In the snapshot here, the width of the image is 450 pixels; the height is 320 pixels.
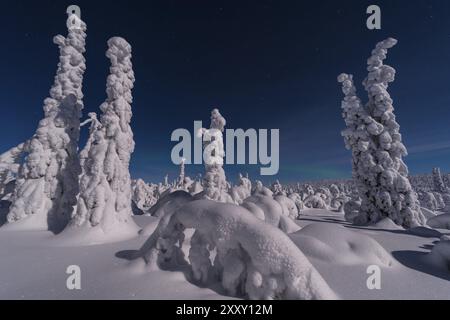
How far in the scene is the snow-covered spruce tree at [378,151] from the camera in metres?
14.1

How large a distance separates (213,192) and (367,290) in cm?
1349

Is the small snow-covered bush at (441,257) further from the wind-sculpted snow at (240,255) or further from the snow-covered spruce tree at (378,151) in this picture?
the snow-covered spruce tree at (378,151)

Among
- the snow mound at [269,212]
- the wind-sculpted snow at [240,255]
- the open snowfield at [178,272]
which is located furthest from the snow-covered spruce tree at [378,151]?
the wind-sculpted snow at [240,255]

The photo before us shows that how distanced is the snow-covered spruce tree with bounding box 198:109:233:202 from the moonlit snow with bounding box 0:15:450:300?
108mm

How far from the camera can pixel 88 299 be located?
3.66 m

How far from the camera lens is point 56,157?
1234cm

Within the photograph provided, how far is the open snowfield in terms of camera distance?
12.8 ft

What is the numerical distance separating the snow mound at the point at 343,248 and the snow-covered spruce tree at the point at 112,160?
877 centimetres

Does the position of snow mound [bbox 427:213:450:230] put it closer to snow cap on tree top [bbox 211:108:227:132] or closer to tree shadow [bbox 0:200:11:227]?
snow cap on tree top [bbox 211:108:227:132]

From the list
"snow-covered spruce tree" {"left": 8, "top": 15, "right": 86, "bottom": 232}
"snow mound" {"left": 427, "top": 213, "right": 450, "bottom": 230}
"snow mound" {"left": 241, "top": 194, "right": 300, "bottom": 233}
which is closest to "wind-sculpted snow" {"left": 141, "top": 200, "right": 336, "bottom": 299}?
"snow mound" {"left": 241, "top": 194, "right": 300, "bottom": 233}

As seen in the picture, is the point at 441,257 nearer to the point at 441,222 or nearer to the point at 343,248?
the point at 343,248

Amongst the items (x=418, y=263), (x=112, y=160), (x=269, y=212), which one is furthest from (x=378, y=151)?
(x=112, y=160)

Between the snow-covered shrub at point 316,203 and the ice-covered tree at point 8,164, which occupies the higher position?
the ice-covered tree at point 8,164
